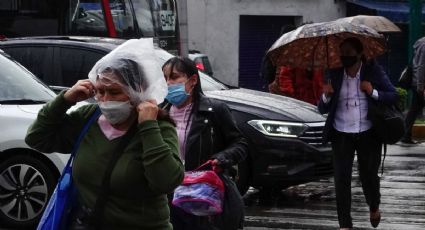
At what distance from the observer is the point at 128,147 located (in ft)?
12.4

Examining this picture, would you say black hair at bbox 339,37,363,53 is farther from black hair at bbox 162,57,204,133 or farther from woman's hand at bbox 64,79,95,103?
woman's hand at bbox 64,79,95,103

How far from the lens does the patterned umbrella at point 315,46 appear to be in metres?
7.90

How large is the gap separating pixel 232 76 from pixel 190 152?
76.8 ft

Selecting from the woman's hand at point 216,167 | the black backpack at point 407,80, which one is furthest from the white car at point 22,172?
the black backpack at point 407,80

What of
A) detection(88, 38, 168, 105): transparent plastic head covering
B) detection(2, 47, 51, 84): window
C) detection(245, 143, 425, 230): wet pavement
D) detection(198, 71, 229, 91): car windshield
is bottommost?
detection(245, 143, 425, 230): wet pavement

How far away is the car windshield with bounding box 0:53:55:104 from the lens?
334 inches

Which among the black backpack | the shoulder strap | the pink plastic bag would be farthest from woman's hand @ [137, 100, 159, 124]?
the black backpack

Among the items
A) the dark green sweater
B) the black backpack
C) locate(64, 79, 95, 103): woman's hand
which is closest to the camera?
the dark green sweater

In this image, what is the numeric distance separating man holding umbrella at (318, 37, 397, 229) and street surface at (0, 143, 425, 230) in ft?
3.29

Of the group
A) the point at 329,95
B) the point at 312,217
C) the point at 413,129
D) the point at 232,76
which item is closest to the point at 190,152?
the point at 329,95

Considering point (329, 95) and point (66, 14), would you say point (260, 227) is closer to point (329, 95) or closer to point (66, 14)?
point (329, 95)

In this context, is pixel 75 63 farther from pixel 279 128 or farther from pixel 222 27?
pixel 222 27

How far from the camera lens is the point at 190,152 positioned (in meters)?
5.64

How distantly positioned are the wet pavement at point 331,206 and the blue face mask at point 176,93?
316cm
